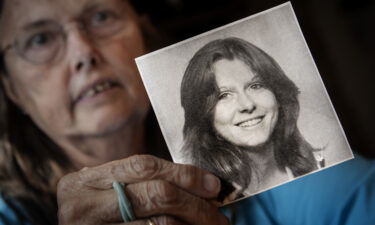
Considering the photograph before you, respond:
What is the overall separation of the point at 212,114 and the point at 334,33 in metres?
0.25

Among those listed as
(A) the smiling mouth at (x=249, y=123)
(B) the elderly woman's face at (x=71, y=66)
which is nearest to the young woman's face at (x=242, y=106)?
(A) the smiling mouth at (x=249, y=123)

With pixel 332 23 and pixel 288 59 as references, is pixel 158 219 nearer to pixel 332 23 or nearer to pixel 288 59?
pixel 288 59

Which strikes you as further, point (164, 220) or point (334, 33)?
point (334, 33)

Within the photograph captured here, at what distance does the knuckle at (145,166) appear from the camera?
1.61 feet

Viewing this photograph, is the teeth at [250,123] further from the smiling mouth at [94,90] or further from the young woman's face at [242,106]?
the smiling mouth at [94,90]

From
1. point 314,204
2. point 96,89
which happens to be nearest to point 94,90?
point 96,89

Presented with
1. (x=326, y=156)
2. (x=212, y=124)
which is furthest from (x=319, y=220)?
(x=212, y=124)

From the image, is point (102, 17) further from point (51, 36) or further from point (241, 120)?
point (241, 120)

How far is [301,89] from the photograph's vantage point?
53 centimetres

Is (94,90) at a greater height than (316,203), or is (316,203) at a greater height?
(94,90)

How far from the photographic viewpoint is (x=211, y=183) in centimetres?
51

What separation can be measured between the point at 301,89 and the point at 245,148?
0.35ft

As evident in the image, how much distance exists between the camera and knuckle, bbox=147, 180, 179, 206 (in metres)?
0.48

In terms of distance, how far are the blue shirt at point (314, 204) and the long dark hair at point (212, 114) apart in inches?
1.0
